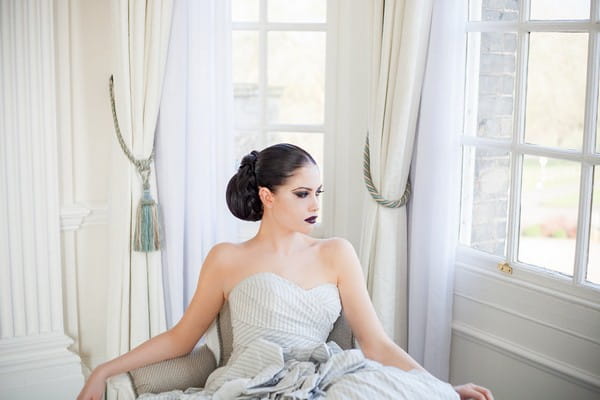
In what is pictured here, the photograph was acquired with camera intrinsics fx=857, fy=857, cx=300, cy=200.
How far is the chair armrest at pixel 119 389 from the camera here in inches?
85.9

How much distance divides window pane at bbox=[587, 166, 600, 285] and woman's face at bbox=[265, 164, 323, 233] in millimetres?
889

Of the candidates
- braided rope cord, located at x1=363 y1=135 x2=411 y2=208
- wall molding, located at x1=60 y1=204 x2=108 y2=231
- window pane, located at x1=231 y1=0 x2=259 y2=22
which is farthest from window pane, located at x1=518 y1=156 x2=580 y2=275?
wall molding, located at x1=60 y1=204 x2=108 y2=231

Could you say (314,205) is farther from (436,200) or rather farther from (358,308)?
(436,200)

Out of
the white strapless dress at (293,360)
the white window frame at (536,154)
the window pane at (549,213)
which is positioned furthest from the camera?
the window pane at (549,213)

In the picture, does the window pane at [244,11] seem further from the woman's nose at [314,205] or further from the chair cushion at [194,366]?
the chair cushion at [194,366]

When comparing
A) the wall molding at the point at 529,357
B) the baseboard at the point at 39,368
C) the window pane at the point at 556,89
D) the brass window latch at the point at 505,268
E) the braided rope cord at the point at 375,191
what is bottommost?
the baseboard at the point at 39,368

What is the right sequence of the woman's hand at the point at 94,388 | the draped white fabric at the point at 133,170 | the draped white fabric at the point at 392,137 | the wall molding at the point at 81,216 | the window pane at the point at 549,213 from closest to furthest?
1. the woman's hand at the point at 94,388
2. the window pane at the point at 549,213
3. the draped white fabric at the point at 392,137
4. the draped white fabric at the point at 133,170
5. the wall molding at the point at 81,216

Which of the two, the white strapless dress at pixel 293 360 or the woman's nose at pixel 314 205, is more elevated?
the woman's nose at pixel 314 205

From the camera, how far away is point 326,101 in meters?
3.44

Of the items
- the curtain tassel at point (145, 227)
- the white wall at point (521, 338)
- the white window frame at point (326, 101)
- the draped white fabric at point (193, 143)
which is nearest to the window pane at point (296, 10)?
the white window frame at point (326, 101)

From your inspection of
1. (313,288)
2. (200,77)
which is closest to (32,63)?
(200,77)

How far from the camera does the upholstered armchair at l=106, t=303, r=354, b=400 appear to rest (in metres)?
2.20

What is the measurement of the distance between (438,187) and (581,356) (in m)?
0.74

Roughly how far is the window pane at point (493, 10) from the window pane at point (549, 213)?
1.58 feet
